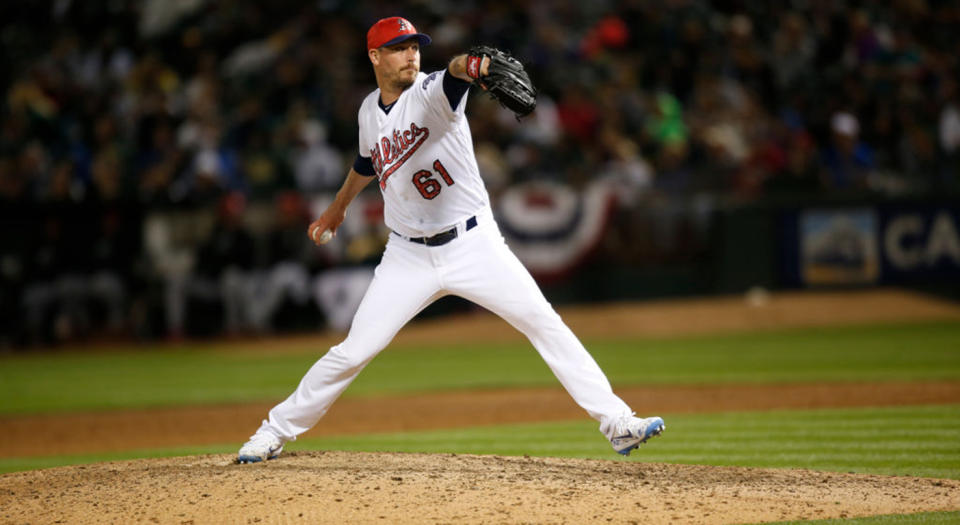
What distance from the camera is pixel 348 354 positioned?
548 centimetres

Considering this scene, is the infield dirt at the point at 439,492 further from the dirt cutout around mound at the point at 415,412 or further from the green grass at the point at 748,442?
the dirt cutout around mound at the point at 415,412

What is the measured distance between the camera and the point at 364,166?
5852mm

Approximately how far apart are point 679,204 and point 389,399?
657 cm

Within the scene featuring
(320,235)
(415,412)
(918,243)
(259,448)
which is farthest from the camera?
(918,243)

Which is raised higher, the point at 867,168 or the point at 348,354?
the point at 867,168

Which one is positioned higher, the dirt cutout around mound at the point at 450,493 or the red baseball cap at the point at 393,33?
the red baseball cap at the point at 393,33

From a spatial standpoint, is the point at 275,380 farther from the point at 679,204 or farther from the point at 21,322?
the point at 679,204

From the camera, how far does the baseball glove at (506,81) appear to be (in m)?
4.62

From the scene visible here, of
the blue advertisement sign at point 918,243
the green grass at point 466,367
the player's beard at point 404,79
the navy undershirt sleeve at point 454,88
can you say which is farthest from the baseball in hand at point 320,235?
the blue advertisement sign at point 918,243

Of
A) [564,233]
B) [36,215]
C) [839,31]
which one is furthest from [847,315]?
[36,215]

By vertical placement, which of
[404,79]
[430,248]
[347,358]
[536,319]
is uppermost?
[404,79]

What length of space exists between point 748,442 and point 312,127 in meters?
9.91

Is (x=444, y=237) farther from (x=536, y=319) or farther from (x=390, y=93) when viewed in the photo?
(x=390, y=93)

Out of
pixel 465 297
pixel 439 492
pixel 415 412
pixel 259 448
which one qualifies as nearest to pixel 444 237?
pixel 465 297
